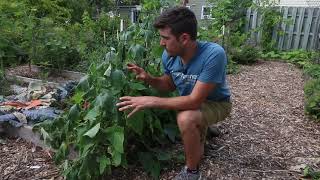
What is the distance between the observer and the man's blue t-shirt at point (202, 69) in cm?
246

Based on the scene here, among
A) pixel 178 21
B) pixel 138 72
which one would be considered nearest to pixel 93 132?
pixel 138 72

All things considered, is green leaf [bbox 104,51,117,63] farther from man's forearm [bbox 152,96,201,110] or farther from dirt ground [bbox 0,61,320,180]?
dirt ground [bbox 0,61,320,180]

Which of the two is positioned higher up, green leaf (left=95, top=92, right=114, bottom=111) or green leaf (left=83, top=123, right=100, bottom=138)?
green leaf (left=95, top=92, right=114, bottom=111)

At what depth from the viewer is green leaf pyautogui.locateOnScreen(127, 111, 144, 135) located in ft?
8.32

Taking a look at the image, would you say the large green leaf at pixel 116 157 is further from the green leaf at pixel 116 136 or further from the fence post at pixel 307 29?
the fence post at pixel 307 29

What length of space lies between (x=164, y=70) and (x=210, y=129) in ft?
2.92

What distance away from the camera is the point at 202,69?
2.51 m

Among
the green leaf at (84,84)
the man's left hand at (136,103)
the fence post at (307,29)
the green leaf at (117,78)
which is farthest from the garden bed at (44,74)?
the fence post at (307,29)

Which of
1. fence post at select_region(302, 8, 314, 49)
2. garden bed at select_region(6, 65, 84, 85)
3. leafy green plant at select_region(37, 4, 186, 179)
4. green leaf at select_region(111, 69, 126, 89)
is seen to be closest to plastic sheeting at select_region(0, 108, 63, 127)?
leafy green plant at select_region(37, 4, 186, 179)

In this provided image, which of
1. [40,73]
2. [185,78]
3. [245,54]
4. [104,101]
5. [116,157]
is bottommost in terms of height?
[40,73]

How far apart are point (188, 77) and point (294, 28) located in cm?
862

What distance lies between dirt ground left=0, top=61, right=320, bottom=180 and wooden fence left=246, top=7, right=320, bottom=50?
563cm

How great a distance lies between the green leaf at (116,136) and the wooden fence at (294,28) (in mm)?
8087

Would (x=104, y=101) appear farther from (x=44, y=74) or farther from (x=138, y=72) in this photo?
(x=44, y=74)
